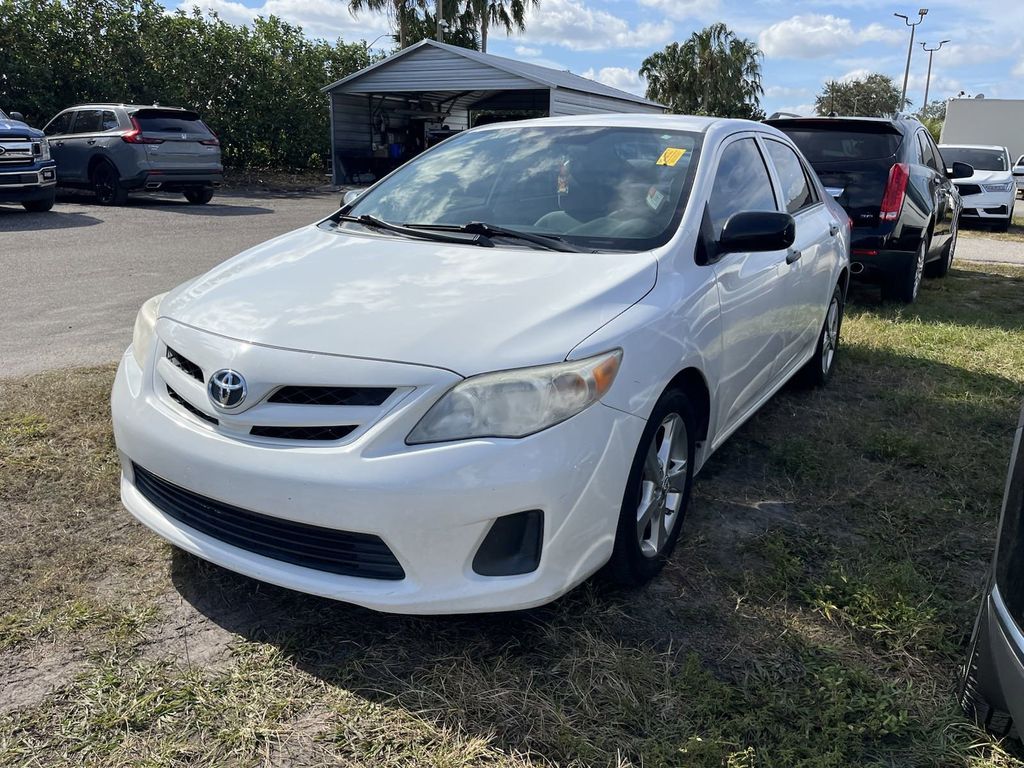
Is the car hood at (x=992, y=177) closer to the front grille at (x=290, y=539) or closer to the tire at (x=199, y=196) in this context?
the tire at (x=199, y=196)

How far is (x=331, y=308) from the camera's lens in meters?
2.70

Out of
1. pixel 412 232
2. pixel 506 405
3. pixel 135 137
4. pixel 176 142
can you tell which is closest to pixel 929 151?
pixel 412 232

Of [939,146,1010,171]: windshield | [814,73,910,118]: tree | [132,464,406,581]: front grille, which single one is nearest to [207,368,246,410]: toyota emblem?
[132,464,406,581]: front grille

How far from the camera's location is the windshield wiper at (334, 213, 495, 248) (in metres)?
3.31

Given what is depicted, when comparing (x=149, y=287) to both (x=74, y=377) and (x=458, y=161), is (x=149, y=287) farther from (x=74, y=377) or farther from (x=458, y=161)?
(x=458, y=161)

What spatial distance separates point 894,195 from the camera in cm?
724

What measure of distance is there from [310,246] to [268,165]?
21.8 meters

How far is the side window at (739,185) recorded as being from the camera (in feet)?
11.7

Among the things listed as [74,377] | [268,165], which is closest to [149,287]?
[74,377]

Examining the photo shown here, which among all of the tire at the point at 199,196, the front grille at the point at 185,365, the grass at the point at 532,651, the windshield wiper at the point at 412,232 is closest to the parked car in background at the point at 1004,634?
the grass at the point at 532,651

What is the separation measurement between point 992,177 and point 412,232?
1635cm

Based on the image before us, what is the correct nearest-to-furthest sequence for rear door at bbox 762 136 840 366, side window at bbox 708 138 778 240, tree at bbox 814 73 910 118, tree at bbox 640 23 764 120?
side window at bbox 708 138 778 240 < rear door at bbox 762 136 840 366 < tree at bbox 640 23 764 120 < tree at bbox 814 73 910 118

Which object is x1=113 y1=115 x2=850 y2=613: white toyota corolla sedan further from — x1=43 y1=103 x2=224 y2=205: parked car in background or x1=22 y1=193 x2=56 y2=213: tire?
x1=43 y1=103 x2=224 y2=205: parked car in background

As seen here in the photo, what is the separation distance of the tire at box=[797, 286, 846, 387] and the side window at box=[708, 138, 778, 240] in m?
1.25
